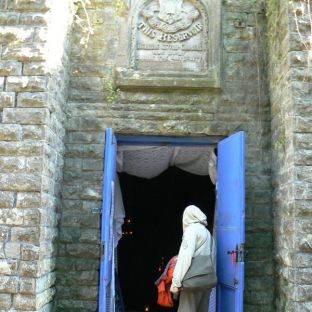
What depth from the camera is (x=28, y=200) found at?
14.6 ft

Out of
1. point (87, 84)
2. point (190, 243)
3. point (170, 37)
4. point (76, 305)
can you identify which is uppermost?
point (170, 37)

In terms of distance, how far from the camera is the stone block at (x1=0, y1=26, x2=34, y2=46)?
15.4ft

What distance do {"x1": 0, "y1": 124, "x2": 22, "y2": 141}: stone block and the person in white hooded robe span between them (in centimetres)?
192

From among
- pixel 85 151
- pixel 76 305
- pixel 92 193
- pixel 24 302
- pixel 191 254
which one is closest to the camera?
pixel 24 302

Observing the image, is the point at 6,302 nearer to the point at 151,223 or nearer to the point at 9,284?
the point at 9,284

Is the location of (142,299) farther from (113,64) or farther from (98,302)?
(113,64)

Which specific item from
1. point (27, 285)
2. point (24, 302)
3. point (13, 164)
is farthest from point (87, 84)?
point (24, 302)

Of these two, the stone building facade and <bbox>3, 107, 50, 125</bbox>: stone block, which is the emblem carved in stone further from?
<bbox>3, 107, 50, 125</bbox>: stone block

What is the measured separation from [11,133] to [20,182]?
0.49 m

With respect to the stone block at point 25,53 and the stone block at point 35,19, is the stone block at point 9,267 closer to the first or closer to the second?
the stone block at point 25,53

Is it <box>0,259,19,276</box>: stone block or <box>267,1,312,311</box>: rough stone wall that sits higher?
<box>267,1,312,311</box>: rough stone wall

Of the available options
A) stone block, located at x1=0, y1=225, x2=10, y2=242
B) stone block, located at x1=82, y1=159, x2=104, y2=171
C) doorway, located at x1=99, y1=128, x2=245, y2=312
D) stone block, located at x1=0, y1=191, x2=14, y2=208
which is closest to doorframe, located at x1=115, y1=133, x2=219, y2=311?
doorway, located at x1=99, y1=128, x2=245, y2=312

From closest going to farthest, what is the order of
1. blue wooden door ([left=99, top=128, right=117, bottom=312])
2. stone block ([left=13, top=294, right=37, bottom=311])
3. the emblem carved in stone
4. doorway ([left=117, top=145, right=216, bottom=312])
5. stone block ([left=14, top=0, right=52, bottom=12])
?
stone block ([left=13, top=294, right=37, bottom=311]) < stone block ([left=14, top=0, right=52, bottom=12]) < blue wooden door ([left=99, top=128, right=117, bottom=312]) < the emblem carved in stone < doorway ([left=117, top=145, right=216, bottom=312])

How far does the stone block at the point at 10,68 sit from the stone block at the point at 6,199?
1166mm
